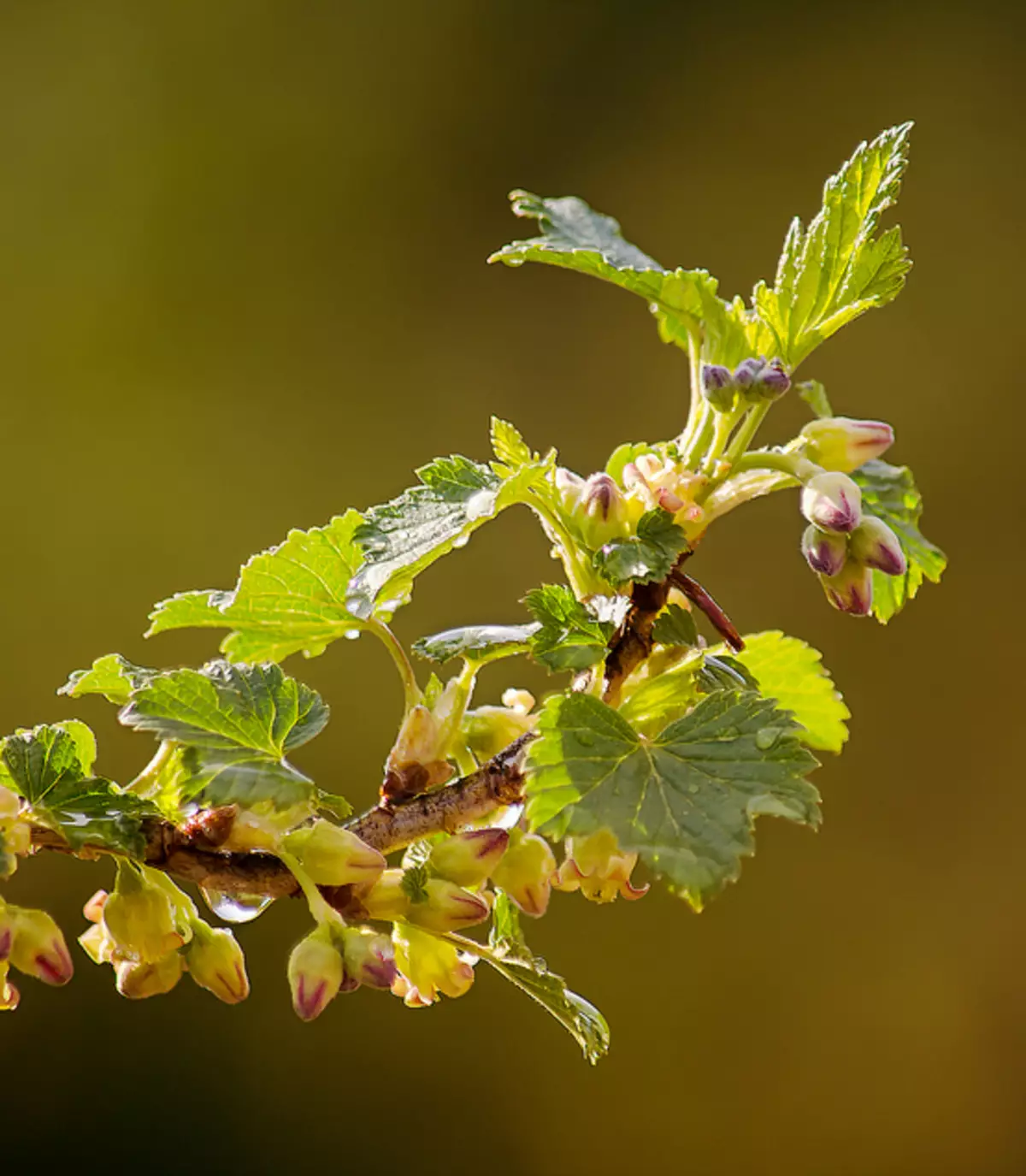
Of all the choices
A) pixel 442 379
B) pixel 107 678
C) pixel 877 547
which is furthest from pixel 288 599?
pixel 442 379

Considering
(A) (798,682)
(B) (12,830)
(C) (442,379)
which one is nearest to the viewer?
(B) (12,830)

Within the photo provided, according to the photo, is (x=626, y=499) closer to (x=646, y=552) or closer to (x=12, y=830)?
(x=646, y=552)

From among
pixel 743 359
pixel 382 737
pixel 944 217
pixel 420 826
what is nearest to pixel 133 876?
pixel 420 826

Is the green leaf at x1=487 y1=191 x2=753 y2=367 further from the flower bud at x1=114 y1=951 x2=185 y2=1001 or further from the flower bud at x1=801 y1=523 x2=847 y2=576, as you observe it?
the flower bud at x1=114 y1=951 x2=185 y2=1001

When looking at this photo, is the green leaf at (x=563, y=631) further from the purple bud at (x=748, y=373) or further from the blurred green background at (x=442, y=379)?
the blurred green background at (x=442, y=379)

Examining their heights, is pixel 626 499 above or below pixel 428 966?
above

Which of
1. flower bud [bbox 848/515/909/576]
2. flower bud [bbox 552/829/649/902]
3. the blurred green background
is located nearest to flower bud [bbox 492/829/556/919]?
flower bud [bbox 552/829/649/902]

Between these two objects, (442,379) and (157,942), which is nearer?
(157,942)
